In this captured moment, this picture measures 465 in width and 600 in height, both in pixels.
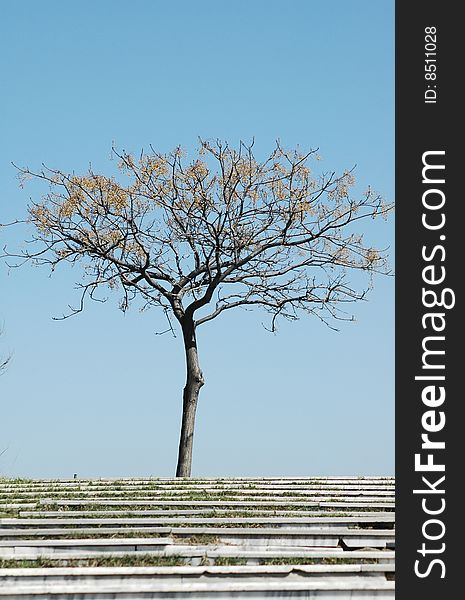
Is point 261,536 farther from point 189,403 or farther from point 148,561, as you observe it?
point 189,403

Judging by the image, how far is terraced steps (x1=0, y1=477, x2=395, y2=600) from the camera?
7.58 m

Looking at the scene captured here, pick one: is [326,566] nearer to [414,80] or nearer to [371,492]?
[371,492]

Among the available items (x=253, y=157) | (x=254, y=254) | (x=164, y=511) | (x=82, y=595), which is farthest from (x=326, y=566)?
(x=253, y=157)

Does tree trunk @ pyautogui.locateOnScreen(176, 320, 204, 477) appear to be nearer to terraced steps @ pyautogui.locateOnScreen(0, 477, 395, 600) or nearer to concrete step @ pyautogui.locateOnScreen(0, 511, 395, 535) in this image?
terraced steps @ pyautogui.locateOnScreen(0, 477, 395, 600)

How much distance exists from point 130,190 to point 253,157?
8.21ft

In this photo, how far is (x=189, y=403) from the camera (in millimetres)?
16266

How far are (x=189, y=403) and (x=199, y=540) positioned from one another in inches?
279

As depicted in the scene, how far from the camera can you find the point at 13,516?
10.7 meters

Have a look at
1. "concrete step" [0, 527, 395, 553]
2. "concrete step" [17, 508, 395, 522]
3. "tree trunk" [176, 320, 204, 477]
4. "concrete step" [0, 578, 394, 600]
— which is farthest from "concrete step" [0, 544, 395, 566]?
"tree trunk" [176, 320, 204, 477]

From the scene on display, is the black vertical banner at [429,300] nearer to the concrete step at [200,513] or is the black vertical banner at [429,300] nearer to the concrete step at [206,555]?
the concrete step at [206,555]

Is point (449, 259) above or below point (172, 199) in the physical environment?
below

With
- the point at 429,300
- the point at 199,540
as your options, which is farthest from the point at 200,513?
the point at 429,300

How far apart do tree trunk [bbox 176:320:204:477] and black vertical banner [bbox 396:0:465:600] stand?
25.0 ft

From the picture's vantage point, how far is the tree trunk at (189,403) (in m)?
16.2
